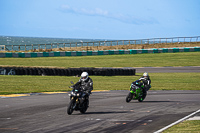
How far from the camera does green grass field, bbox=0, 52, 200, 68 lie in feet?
158

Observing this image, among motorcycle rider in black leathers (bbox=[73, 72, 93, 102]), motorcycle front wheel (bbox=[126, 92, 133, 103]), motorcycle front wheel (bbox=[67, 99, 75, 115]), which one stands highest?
motorcycle rider in black leathers (bbox=[73, 72, 93, 102])

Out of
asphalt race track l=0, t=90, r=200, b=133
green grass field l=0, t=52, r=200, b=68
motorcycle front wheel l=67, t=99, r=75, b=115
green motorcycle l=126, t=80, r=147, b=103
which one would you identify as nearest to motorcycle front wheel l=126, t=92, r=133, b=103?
green motorcycle l=126, t=80, r=147, b=103

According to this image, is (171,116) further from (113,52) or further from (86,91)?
(113,52)

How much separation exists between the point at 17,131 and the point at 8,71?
2469 centimetres

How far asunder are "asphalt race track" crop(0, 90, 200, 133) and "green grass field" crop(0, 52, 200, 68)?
29696mm

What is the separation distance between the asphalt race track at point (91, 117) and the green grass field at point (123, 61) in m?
29.7

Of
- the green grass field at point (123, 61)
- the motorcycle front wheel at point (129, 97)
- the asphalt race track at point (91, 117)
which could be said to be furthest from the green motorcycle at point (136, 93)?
the green grass field at point (123, 61)

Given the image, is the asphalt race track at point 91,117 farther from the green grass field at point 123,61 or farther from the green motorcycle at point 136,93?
the green grass field at point 123,61

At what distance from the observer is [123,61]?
170ft

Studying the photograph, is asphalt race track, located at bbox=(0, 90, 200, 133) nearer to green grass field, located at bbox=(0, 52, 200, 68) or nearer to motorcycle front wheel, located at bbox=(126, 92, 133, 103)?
motorcycle front wheel, located at bbox=(126, 92, 133, 103)

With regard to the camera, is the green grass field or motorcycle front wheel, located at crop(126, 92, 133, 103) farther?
the green grass field

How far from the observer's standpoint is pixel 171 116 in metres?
13.9

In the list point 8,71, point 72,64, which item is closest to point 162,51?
point 72,64

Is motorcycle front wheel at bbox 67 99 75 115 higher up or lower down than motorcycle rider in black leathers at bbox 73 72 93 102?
lower down
